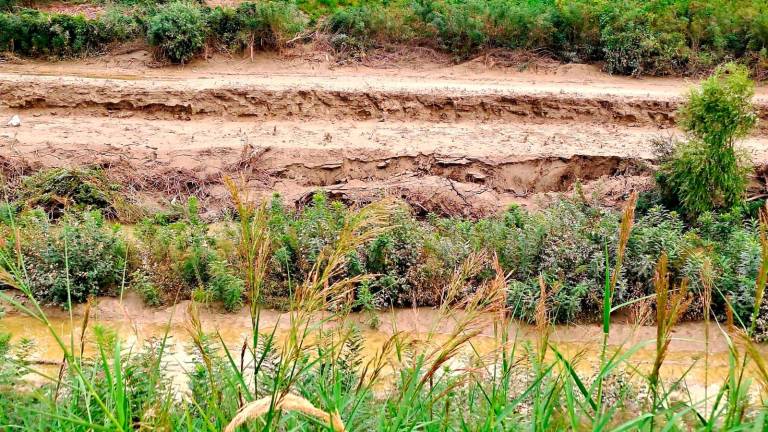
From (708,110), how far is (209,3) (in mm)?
14819

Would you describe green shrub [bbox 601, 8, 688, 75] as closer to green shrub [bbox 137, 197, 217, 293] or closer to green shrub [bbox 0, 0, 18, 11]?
green shrub [bbox 137, 197, 217, 293]

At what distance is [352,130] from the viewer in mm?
13250

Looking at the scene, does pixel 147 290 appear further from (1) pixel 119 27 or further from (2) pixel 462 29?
(1) pixel 119 27

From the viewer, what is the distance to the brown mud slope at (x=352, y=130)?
11.3 m

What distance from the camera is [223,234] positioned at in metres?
8.83

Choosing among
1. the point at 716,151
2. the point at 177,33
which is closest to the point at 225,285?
the point at 716,151

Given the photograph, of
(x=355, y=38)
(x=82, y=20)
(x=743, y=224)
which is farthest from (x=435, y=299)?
(x=82, y=20)

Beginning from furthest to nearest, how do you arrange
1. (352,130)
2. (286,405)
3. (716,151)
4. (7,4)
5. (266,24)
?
(7,4) < (266,24) < (352,130) < (716,151) < (286,405)

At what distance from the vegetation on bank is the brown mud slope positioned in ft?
2.36

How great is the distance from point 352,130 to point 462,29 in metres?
5.43

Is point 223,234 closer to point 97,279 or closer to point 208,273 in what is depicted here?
point 208,273

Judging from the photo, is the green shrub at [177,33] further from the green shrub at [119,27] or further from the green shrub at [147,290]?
the green shrub at [147,290]

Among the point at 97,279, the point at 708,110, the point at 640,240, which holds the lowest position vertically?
the point at 97,279

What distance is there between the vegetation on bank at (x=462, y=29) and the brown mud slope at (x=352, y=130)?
28.3 inches
